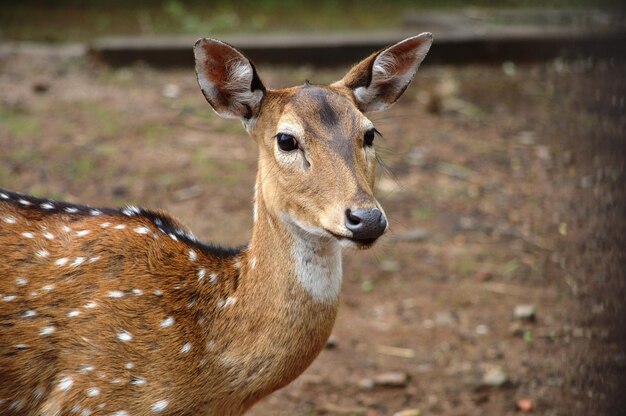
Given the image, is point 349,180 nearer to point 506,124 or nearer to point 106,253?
point 106,253

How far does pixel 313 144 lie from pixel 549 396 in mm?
2077

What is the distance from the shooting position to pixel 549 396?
471cm

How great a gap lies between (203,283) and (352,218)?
2.52 feet

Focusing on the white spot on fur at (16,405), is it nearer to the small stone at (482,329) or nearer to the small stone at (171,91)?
the small stone at (482,329)

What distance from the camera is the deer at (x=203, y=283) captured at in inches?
132

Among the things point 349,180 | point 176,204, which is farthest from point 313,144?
point 176,204

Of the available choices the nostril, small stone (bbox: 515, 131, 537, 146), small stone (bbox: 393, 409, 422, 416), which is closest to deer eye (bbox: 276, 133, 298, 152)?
the nostril

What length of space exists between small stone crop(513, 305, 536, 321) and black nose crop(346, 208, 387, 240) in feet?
8.35

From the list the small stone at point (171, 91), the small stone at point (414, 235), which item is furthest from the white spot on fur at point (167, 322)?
the small stone at point (171, 91)

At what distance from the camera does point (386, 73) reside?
3.85 metres

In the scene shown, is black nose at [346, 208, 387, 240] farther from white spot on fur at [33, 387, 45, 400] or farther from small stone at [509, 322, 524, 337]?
small stone at [509, 322, 524, 337]

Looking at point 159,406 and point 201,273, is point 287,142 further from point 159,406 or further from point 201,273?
point 159,406

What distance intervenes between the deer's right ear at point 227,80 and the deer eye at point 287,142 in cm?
26

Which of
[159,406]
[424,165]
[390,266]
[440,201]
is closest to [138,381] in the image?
[159,406]
